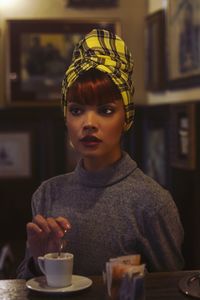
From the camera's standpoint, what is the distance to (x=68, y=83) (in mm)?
1347

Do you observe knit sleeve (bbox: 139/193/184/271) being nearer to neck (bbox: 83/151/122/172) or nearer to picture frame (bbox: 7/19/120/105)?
neck (bbox: 83/151/122/172)

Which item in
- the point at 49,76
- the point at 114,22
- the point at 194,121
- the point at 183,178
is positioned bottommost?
the point at 183,178

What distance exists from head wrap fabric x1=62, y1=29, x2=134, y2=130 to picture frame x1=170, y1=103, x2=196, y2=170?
4.78 ft

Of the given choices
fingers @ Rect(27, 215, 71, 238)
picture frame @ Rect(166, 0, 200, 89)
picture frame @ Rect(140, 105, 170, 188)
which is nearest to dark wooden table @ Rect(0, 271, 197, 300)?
fingers @ Rect(27, 215, 71, 238)

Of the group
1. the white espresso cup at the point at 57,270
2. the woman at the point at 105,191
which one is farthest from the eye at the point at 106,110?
the white espresso cup at the point at 57,270

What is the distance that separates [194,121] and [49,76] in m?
1.32

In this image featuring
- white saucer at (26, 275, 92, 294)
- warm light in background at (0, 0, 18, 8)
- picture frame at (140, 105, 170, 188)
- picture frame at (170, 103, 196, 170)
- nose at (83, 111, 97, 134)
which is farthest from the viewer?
warm light in background at (0, 0, 18, 8)

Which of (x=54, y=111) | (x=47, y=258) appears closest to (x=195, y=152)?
(x=54, y=111)

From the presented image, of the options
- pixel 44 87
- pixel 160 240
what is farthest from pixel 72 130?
pixel 44 87

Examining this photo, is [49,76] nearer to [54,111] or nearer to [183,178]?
[54,111]

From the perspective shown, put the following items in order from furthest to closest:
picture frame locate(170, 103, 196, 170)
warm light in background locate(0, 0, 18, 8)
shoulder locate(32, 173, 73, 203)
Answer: warm light in background locate(0, 0, 18, 8) < picture frame locate(170, 103, 196, 170) < shoulder locate(32, 173, 73, 203)

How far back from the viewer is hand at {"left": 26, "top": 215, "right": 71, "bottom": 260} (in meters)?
1.17

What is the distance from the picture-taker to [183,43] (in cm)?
296

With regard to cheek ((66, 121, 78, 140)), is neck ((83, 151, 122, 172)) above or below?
below
